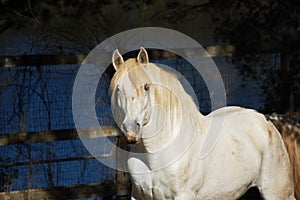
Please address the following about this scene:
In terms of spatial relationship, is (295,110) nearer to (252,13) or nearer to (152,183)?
(252,13)

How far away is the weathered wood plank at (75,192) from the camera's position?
4207mm

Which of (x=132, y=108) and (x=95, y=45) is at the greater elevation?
(x=95, y=45)

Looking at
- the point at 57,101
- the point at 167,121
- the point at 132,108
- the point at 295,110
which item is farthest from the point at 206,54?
the point at 132,108

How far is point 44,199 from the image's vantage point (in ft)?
13.8

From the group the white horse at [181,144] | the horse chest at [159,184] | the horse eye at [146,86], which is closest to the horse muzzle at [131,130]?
the white horse at [181,144]

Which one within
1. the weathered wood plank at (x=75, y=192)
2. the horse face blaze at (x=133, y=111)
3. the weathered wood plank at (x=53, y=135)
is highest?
the horse face blaze at (x=133, y=111)

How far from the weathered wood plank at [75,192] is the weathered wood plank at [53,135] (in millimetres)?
377

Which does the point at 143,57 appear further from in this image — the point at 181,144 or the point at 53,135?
the point at 53,135

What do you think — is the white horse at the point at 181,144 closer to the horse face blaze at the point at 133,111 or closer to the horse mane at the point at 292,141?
the horse face blaze at the point at 133,111

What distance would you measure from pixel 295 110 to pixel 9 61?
86.6 inches

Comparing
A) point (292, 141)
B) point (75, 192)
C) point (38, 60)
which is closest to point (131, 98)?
point (292, 141)

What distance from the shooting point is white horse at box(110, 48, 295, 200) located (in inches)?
109

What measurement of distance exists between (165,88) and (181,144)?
32 cm

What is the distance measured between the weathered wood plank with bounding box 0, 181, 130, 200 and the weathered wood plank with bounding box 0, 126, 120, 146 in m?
0.38
